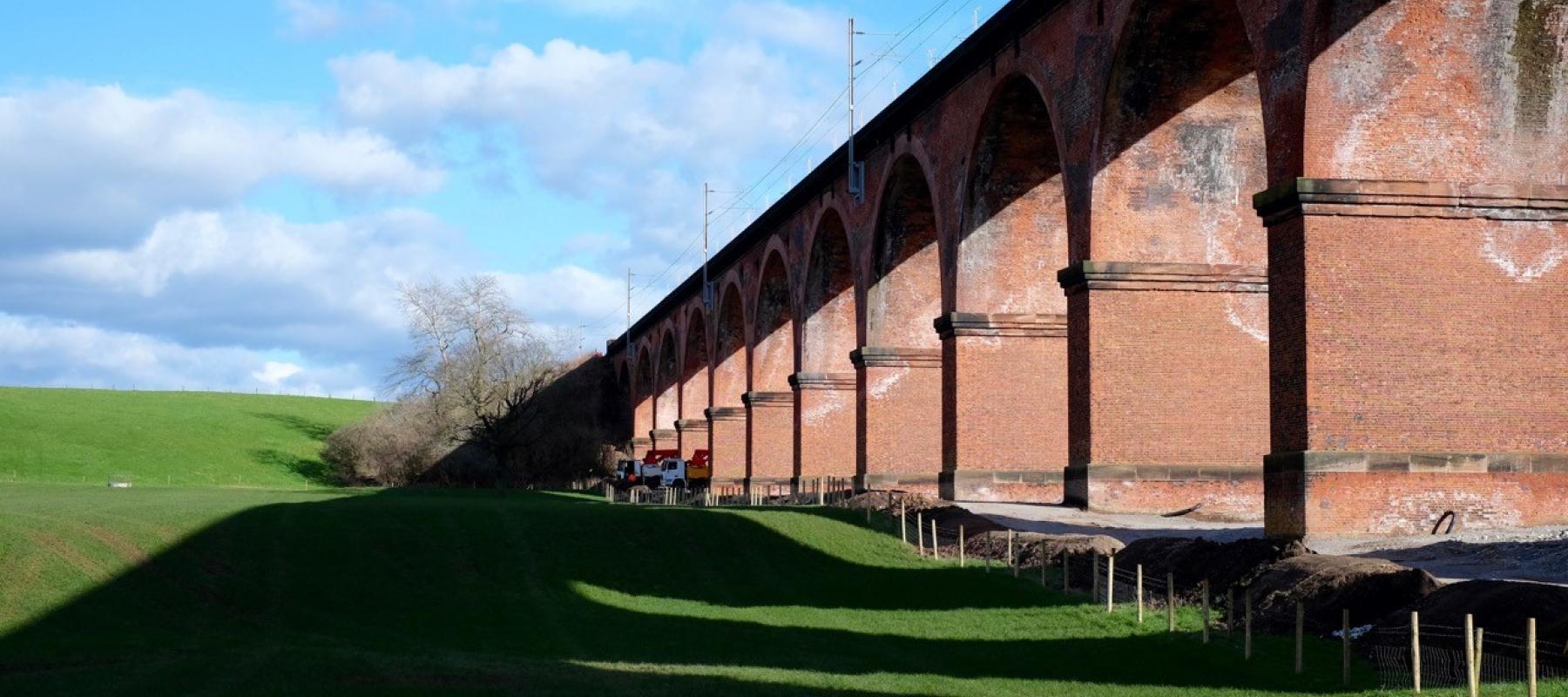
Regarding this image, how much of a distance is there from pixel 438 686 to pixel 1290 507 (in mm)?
10806

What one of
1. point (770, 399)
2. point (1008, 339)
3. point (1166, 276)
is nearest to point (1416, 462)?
point (1166, 276)

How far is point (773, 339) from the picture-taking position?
55.4m

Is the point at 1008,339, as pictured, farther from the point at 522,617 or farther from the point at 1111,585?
the point at 1111,585

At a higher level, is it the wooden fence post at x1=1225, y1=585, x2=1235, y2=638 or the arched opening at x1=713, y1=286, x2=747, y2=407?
the arched opening at x1=713, y1=286, x2=747, y2=407

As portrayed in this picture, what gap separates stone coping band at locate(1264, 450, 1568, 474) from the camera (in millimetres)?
20969

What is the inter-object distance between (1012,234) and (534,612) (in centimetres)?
1437

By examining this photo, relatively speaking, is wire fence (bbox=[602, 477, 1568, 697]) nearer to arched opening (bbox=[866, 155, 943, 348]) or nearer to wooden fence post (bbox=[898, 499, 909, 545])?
wooden fence post (bbox=[898, 499, 909, 545])

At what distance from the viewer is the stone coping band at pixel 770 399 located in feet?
179

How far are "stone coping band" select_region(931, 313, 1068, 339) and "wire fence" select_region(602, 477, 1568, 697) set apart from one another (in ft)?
11.4

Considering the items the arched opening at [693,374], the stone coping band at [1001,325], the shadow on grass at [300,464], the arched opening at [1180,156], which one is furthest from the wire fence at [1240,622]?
the shadow on grass at [300,464]

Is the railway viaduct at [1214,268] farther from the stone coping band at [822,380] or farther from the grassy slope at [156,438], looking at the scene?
the grassy slope at [156,438]

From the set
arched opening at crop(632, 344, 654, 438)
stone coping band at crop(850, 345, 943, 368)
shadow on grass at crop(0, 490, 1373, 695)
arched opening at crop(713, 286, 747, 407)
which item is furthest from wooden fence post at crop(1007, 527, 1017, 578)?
arched opening at crop(632, 344, 654, 438)

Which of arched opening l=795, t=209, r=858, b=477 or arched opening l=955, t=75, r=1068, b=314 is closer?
arched opening l=955, t=75, r=1068, b=314

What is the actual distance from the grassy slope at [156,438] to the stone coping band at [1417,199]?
6105 centimetres
